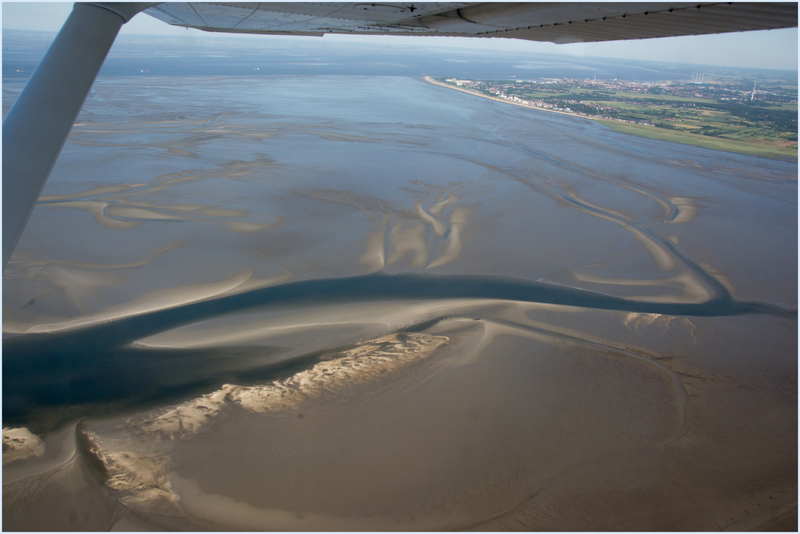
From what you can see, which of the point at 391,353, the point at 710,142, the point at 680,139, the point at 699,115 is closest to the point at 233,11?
the point at 391,353

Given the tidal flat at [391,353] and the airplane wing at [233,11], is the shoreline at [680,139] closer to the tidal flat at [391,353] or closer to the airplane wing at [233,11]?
the tidal flat at [391,353]

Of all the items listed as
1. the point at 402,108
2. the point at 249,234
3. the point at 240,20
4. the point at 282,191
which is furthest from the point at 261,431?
the point at 402,108

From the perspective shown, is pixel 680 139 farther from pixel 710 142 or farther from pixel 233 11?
pixel 233 11

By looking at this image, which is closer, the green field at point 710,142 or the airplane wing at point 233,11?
A: the airplane wing at point 233,11

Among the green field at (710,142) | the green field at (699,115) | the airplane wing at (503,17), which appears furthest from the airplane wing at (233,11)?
the green field at (699,115)

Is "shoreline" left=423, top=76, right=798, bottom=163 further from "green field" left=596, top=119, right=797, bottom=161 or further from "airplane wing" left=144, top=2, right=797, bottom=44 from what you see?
"airplane wing" left=144, top=2, right=797, bottom=44

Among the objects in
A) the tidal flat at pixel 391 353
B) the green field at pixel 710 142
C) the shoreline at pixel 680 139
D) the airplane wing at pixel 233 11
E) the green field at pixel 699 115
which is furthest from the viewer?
the green field at pixel 699 115

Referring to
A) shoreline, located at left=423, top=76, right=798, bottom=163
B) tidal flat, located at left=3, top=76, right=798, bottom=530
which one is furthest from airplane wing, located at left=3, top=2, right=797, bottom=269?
shoreline, located at left=423, top=76, right=798, bottom=163
